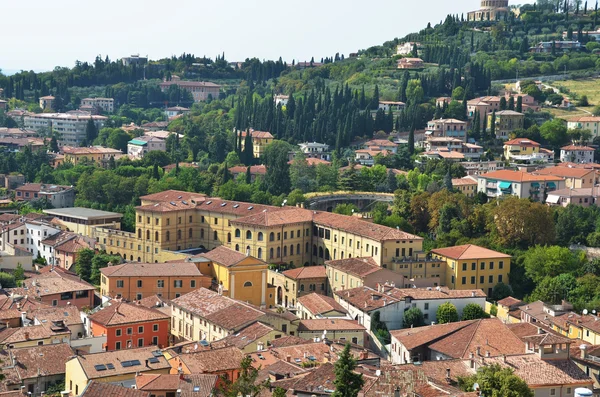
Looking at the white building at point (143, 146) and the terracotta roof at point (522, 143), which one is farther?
the white building at point (143, 146)

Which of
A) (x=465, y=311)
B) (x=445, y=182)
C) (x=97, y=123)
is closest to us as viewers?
(x=465, y=311)

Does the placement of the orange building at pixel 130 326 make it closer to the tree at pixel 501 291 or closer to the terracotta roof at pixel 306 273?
the terracotta roof at pixel 306 273

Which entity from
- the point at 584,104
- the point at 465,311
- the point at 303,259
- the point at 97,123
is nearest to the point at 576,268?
the point at 465,311

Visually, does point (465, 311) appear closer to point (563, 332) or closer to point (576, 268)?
point (563, 332)

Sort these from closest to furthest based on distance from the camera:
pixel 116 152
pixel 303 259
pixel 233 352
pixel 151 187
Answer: pixel 233 352 → pixel 303 259 → pixel 151 187 → pixel 116 152

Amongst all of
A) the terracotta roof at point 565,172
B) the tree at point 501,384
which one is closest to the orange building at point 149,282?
the tree at point 501,384

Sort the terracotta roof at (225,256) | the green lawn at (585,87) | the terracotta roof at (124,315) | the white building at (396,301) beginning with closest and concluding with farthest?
the terracotta roof at (124,315) < the white building at (396,301) < the terracotta roof at (225,256) < the green lawn at (585,87)

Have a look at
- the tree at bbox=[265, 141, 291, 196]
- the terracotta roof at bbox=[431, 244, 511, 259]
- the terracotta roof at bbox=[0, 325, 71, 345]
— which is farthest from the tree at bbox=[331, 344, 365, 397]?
the tree at bbox=[265, 141, 291, 196]

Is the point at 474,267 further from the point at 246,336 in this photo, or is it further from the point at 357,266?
the point at 246,336
